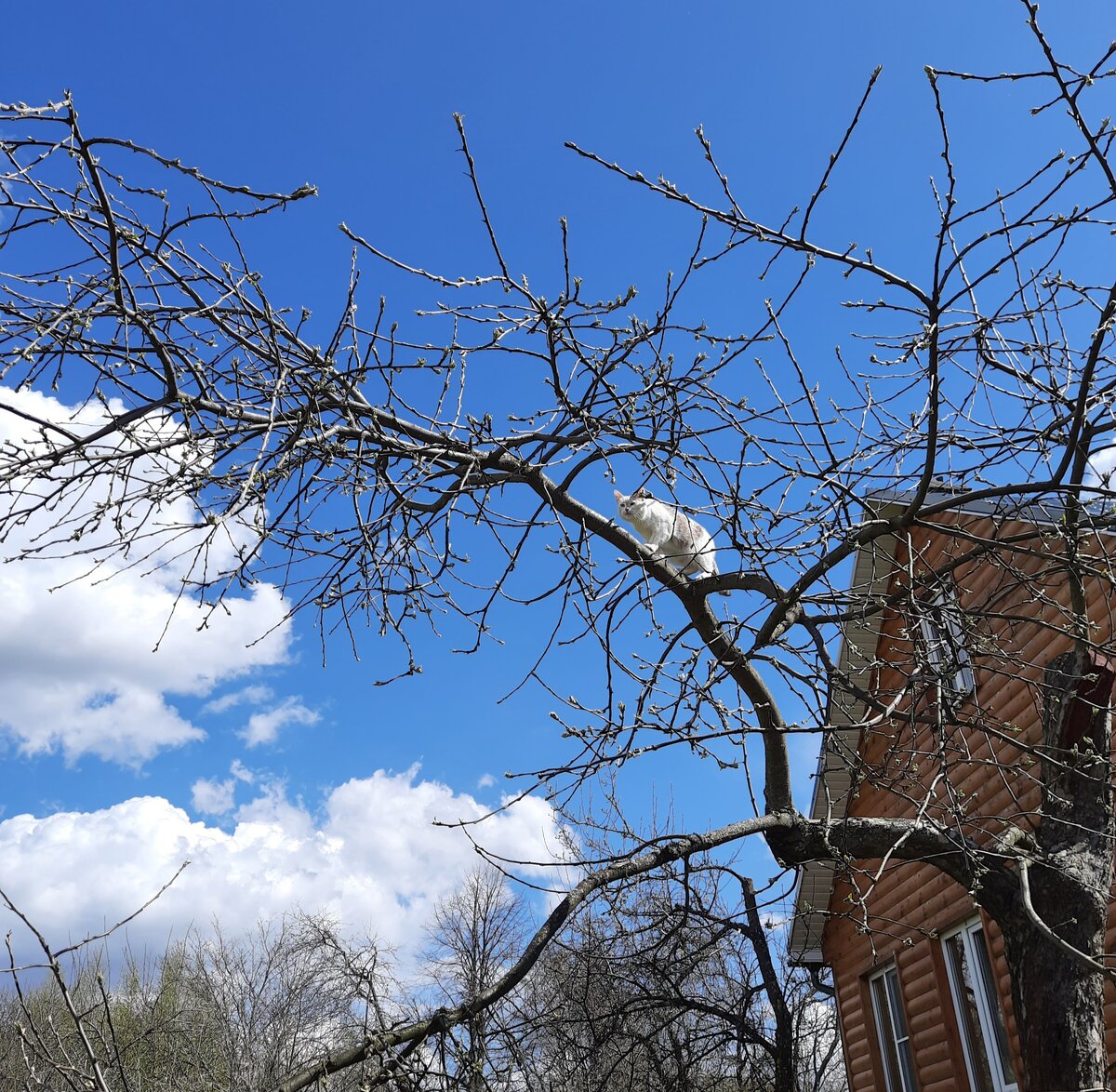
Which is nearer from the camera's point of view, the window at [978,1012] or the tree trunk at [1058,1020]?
the tree trunk at [1058,1020]

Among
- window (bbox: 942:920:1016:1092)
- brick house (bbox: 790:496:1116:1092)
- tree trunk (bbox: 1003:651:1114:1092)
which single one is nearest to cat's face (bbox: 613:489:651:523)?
brick house (bbox: 790:496:1116:1092)

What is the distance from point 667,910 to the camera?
6.08 metres

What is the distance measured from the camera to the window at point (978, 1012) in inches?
306

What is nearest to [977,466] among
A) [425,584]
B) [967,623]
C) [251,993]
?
[967,623]

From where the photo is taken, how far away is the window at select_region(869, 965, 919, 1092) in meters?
Result: 9.49

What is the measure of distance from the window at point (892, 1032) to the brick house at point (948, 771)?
0.05 ft

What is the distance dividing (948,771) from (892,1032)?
20.6 feet

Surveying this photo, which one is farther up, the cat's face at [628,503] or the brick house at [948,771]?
the cat's face at [628,503]

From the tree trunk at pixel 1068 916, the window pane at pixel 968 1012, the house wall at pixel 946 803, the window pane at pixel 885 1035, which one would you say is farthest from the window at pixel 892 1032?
the tree trunk at pixel 1068 916

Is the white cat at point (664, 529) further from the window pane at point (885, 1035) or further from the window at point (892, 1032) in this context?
the window pane at point (885, 1035)

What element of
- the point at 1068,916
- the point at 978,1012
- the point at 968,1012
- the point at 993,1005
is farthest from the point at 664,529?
the point at 968,1012

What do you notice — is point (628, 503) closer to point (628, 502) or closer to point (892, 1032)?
point (628, 502)

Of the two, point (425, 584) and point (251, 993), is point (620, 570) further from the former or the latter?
point (251, 993)

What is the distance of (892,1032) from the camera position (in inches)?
392
